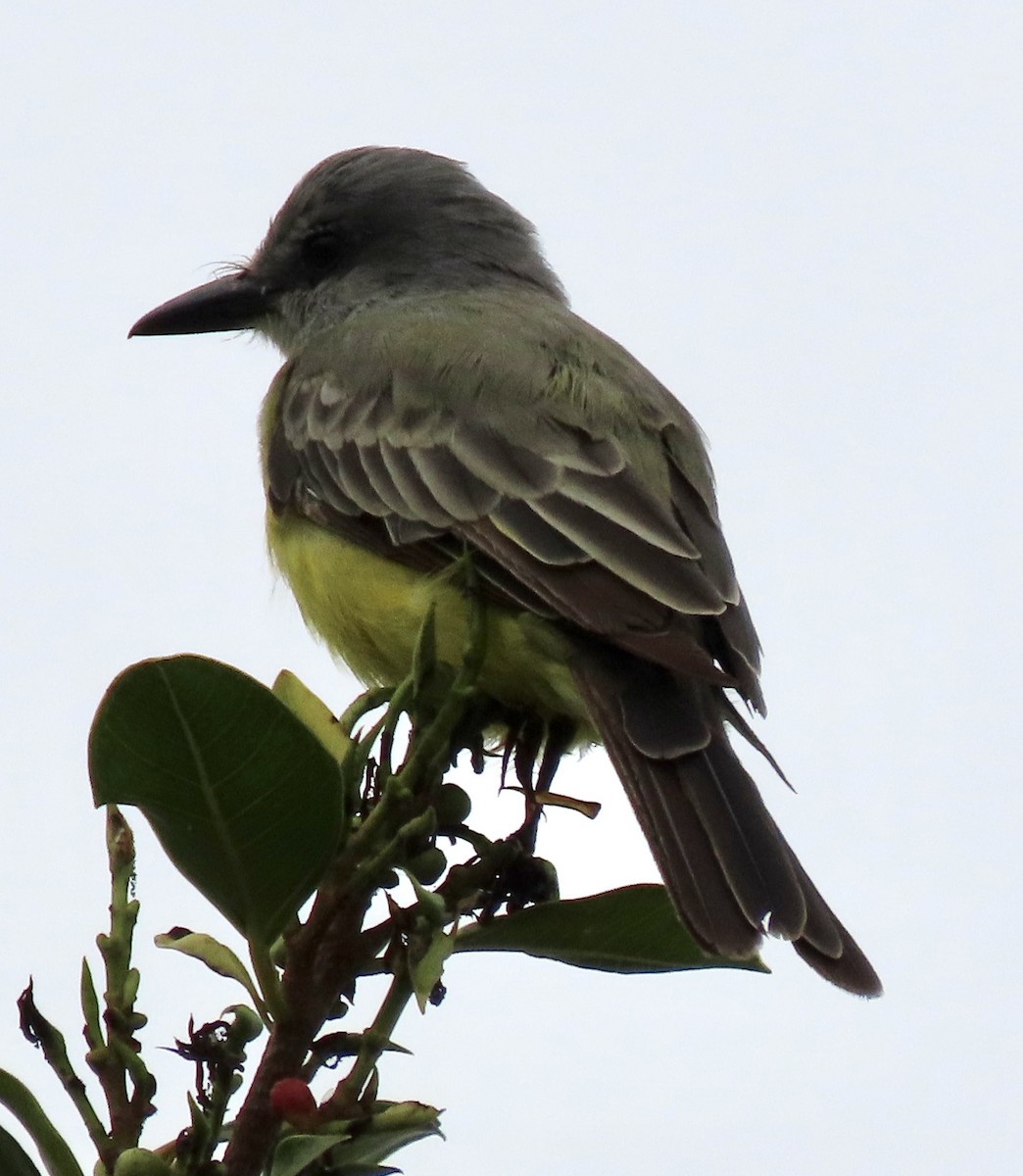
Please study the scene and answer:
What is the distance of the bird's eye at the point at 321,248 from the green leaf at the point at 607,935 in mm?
3582

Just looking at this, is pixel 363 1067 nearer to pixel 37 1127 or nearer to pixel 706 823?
pixel 37 1127

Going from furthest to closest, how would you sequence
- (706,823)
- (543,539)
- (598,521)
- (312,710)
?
1. (598,521)
2. (543,539)
3. (706,823)
4. (312,710)

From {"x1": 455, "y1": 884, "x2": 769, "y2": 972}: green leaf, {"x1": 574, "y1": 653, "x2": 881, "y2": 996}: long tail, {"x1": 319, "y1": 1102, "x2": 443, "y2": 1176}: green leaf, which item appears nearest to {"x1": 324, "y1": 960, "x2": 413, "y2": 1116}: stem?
{"x1": 319, "y1": 1102, "x2": 443, "y2": 1176}: green leaf

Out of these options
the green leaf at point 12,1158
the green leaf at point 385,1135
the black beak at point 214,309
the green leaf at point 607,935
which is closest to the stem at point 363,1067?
the green leaf at point 385,1135

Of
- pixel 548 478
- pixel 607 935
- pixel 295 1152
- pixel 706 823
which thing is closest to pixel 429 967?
pixel 295 1152

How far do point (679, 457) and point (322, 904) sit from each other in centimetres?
249

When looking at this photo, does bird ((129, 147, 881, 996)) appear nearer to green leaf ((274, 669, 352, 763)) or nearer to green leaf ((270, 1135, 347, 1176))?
green leaf ((274, 669, 352, 763))

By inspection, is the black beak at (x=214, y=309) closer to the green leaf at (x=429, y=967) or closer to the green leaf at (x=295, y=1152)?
the green leaf at (x=429, y=967)

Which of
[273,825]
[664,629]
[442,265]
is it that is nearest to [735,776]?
[664,629]

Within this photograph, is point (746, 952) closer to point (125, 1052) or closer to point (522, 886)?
point (522, 886)

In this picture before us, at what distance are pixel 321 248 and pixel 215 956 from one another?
401 centimetres

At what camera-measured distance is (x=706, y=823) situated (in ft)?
11.0

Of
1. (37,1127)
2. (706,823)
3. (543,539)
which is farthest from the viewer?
(543,539)

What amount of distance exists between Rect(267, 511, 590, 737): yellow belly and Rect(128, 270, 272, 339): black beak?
1.26 m
